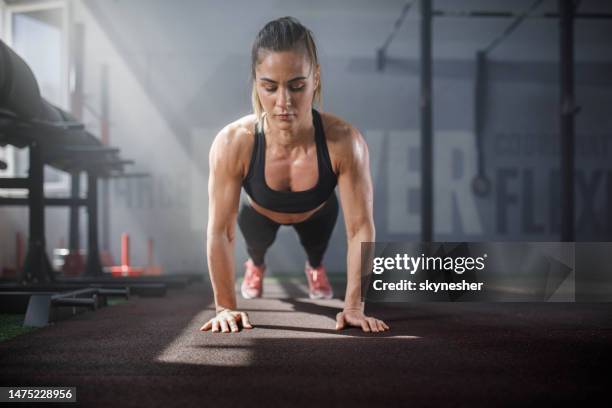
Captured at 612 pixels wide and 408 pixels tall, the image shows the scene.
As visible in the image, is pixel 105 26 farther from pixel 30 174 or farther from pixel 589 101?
pixel 589 101

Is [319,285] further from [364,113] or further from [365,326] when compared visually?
[364,113]

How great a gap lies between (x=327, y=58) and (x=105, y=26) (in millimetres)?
2613

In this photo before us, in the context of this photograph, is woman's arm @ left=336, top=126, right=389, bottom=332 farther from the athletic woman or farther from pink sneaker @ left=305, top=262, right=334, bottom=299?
pink sneaker @ left=305, top=262, right=334, bottom=299

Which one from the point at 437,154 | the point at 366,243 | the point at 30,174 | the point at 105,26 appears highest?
the point at 105,26

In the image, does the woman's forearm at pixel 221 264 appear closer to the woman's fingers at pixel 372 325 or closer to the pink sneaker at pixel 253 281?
the woman's fingers at pixel 372 325

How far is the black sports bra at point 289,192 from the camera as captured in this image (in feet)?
5.85

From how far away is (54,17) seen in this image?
16.2ft

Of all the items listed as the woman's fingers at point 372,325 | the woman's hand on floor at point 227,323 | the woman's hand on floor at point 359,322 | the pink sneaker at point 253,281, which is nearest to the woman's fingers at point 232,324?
the woman's hand on floor at point 227,323

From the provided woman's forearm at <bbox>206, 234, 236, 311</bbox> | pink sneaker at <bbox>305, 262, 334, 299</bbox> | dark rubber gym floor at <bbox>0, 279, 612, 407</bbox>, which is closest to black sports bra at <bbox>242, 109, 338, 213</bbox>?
woman's forearm at <bbox>206, 234, 236, 311</bbox>

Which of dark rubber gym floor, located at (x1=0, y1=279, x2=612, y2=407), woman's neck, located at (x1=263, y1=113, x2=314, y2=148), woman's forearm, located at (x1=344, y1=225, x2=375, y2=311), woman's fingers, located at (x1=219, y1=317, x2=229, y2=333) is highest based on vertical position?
woman's neck, located at (x1=263, y1=113, x2=314, y2=148)

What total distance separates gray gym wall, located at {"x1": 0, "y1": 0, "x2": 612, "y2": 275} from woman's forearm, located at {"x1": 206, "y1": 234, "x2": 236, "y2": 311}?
3744 mm

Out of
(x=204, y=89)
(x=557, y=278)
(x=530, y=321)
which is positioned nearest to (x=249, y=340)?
(x=530, y=321)

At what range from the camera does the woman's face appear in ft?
5.02

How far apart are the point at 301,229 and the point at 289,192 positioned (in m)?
0.71
